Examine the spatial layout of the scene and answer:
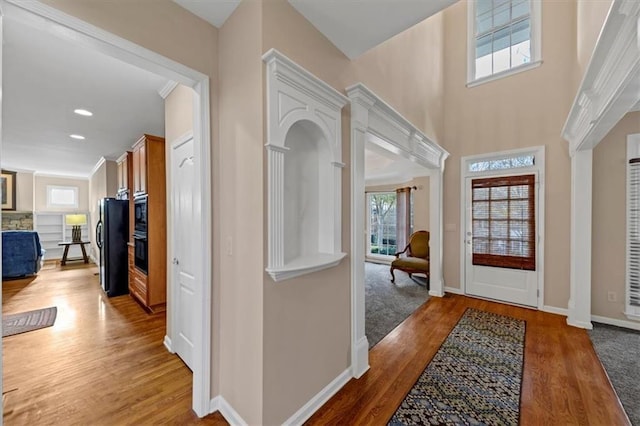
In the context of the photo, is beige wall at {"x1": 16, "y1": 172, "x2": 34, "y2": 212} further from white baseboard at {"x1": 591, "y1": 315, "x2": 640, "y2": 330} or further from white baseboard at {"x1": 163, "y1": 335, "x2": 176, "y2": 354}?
white baseboard at {"x1": 591, "y1": 315, "x2": 640, "y2": 330}

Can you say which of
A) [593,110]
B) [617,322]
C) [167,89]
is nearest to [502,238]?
[617,322]

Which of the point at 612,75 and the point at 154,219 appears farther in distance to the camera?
the point at 154,219

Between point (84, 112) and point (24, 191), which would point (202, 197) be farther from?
point (24, 191)

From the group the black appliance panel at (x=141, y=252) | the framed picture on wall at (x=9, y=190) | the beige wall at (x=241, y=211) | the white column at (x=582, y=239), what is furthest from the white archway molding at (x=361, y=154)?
the framed picture on wall at (x=9, y=190)

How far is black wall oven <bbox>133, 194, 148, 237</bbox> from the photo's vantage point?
3.63 m

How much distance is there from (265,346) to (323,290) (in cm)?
58

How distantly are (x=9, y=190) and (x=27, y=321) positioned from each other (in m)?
5.79

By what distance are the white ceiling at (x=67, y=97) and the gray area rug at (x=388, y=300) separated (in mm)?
3557

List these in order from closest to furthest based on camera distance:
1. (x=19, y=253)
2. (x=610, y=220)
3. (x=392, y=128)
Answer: (x=392, y=128) → (x=610, y=220) → (x=19, y=253)

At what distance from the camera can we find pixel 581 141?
298 centimetres

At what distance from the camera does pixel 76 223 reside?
24.9 feet

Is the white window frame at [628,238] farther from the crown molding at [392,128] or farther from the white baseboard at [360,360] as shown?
the white baseboard at [360,360]

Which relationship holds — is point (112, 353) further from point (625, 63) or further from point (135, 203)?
point (625, 63)

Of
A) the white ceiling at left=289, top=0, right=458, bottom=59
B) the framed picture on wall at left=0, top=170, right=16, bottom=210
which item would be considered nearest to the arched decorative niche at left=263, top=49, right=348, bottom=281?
the white ceiling at left=289, top=0, right=458, bottom=59
